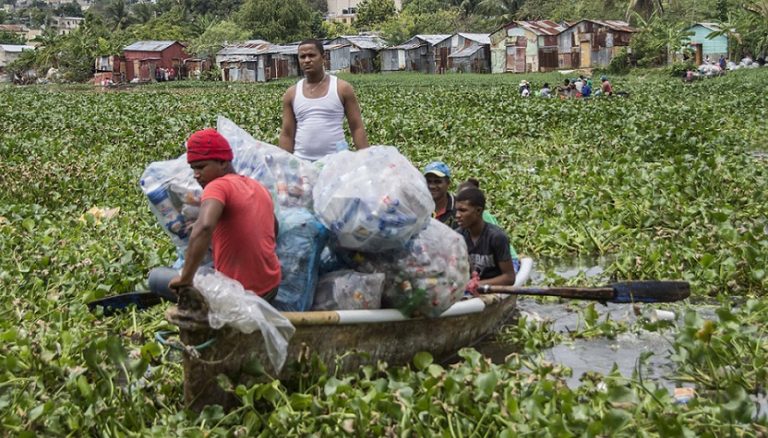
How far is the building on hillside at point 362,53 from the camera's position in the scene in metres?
66.1

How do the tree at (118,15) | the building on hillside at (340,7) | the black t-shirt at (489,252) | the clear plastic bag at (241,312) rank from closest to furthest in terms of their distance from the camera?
the clear plastic bag at (241,312), the black t-shirt at (489,252), the tree at (118,15), the building on hillside at (340,7)

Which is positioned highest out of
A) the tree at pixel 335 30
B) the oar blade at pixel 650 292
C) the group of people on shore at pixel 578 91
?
the tree at pixel 335 30

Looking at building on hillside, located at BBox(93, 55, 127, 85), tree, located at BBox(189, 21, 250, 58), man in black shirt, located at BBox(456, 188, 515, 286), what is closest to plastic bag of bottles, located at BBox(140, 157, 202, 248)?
man in black shirt, located at BBox(456, 188, 515, 286)

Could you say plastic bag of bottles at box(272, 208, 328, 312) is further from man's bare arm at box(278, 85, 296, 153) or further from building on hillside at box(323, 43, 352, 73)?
building on hillside at box(323, 43, 352, 73)

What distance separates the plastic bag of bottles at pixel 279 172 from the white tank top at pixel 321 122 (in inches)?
38.3

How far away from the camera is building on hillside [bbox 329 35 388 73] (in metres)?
66.1

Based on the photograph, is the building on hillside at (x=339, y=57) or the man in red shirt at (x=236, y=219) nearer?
the man in red shirt at (x=236, y=219)

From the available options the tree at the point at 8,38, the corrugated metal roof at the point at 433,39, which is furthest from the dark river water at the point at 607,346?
the tree at the point at 8,38

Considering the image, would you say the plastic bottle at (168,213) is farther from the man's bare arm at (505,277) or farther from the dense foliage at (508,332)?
the man's bare arm at (505,277)

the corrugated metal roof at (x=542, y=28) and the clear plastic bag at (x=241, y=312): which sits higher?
the corrugated metal roof at (x=542, y=28)

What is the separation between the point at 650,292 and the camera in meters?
5.81

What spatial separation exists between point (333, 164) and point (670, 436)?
2.22 meters

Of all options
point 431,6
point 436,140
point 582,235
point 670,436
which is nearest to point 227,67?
point 431,6

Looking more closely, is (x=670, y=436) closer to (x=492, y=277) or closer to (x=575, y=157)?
(x=492, y=277)
